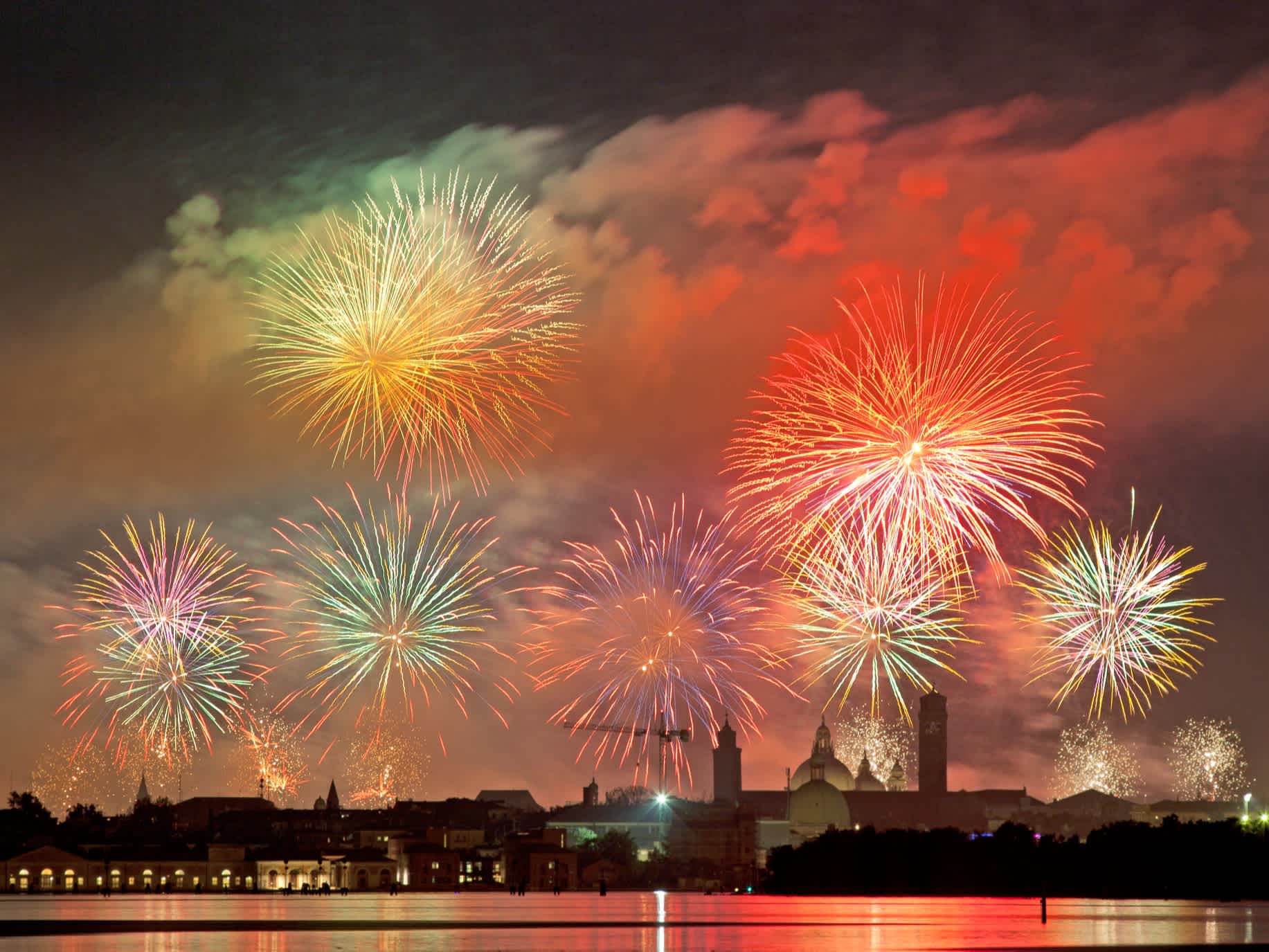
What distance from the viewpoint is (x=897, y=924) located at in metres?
76.2

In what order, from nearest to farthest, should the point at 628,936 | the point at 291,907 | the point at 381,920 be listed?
the point at 628,936
the point at 381,920
the point at 291,907

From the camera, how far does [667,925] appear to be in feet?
256

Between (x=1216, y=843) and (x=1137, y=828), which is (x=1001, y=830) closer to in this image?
(x=1137, y=828)

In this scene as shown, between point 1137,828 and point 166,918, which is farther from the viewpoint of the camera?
point 1137,828

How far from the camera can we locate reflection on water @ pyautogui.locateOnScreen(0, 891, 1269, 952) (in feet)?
196

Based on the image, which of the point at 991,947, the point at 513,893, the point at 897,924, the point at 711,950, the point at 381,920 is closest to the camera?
the point at 711,950

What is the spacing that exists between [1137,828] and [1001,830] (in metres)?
15.6

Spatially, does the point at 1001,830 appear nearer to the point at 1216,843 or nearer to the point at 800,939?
the point at 1216,843

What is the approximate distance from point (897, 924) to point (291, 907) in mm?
48168

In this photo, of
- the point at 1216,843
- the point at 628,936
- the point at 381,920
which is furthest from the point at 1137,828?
the point at 628,936

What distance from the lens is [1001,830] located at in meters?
154

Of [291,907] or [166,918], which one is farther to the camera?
[291,907]

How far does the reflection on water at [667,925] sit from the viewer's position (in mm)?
59781

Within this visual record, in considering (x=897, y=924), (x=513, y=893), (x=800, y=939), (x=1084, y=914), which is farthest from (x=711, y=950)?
(x=513, y=893)
